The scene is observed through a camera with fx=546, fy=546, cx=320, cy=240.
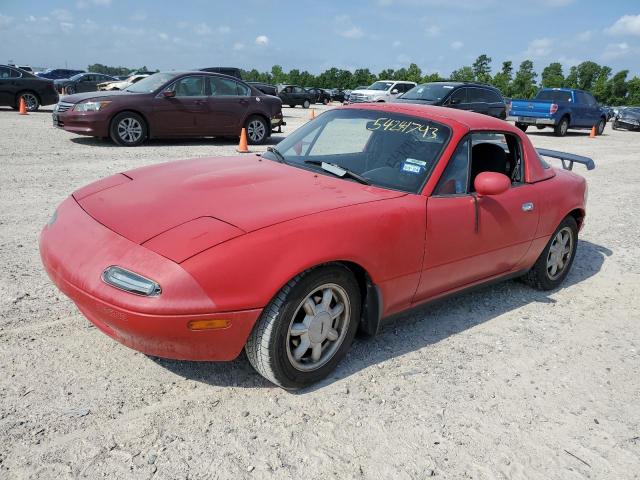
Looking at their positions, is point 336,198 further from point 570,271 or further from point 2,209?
point 2,209

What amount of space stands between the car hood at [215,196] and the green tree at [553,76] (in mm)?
59867

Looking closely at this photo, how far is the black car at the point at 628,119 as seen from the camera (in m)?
26.2

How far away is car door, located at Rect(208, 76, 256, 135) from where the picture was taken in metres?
11.6

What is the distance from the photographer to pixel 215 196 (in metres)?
3.03

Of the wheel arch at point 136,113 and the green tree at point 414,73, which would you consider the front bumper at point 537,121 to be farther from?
the green tree at point 414,73

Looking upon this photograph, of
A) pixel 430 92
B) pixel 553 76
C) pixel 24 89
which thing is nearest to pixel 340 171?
pixel 430 92

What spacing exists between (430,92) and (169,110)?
25.7 feet

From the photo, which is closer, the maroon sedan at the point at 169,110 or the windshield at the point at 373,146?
the windshield at the point at 373,146

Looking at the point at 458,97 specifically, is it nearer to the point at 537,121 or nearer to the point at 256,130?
the point at 537,121

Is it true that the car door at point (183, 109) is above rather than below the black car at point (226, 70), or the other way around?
below

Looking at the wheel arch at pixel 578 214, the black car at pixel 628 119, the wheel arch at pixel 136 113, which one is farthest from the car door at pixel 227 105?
the black car at pixel 628 119

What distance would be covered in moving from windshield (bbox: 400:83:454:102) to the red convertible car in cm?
1149

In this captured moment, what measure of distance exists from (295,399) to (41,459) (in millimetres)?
1178

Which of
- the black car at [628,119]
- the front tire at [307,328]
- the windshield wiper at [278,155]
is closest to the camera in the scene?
the front tire at [307,328]
